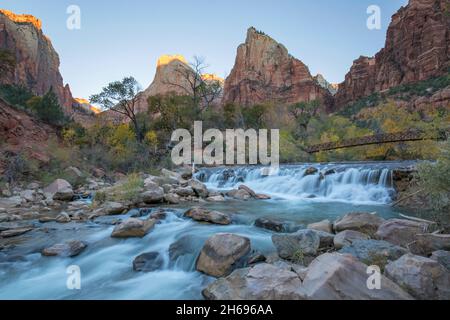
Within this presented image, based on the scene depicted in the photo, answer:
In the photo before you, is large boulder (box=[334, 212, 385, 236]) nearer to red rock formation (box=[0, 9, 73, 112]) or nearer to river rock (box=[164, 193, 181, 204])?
river rock (box=[164, 193, 181, 204])

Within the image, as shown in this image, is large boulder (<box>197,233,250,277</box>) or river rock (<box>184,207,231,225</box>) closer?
large boulder (<box>197,233,250,277</box>)

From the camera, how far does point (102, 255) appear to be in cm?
522

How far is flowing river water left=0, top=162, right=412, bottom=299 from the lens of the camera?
4.00m

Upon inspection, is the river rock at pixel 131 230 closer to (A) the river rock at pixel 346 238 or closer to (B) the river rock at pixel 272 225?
(B) the river rock at pixel 272 225

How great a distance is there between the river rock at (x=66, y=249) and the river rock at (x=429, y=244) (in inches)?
225

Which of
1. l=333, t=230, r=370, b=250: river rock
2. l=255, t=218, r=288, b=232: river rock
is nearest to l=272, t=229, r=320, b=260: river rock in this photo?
l=333, t=230, r=370, b=250: river rock

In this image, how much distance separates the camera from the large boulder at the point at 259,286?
272cm

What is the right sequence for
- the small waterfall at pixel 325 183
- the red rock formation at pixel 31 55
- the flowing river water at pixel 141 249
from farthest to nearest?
the red rock formation at pixel 31 55 < the small waterfall at pixel 325 183 < the flowing river water at pixel 141 249

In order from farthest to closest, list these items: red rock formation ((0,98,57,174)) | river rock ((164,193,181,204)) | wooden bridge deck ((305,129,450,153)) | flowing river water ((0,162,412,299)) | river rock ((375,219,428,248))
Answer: wooden bridge deck ((305,129,450,153)) < red rock formation ((0,98,57,174)) < river rock ((164,193,181,204)) < river rock ((375,219,428,248)) < flowing river water ((0,162,412,299))

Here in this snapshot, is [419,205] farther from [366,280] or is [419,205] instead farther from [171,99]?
[171,99]

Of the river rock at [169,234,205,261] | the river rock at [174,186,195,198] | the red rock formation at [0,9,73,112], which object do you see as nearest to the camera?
the river rock at [169,234,205,261]

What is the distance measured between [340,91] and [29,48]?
9268 centimetres

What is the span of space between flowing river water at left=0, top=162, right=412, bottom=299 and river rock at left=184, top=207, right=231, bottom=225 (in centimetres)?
23

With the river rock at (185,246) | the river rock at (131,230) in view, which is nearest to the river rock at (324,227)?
the river rock at (185,246)
